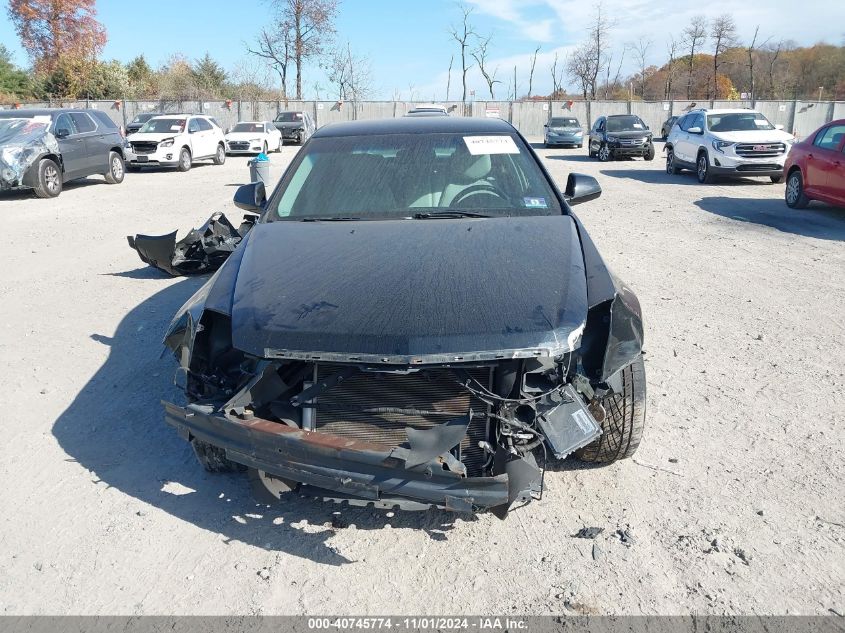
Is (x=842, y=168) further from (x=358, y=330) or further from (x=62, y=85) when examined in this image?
(x=62, y=85)

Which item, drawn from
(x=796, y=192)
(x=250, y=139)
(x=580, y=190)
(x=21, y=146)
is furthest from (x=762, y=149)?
(x=250, y=139)

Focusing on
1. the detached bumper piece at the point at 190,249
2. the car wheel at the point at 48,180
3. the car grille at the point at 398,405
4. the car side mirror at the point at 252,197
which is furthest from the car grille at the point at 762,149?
the car grille at the point at 398,405

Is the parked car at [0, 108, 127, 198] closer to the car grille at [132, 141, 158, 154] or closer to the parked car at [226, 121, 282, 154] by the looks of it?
the car grille at [132, 141, 158, 154]

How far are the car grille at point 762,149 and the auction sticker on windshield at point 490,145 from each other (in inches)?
503

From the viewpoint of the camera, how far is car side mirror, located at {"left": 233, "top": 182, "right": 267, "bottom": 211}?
4.66 meters

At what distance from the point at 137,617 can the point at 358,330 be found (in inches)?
53.9

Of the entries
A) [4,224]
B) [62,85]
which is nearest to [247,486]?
[4,224]

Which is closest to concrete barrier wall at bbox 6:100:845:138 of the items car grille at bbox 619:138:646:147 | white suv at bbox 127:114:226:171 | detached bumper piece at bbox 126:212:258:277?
car grille at bbox 619:138:646:147

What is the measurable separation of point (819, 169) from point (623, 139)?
40.9 feet

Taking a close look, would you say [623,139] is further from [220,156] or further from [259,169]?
[259,169]

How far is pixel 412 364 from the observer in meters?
2.72

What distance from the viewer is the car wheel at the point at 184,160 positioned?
21141mm

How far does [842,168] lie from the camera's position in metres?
10.7

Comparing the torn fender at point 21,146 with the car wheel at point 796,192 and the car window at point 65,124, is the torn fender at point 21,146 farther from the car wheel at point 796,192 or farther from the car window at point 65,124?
the car wheel at point 796,192
